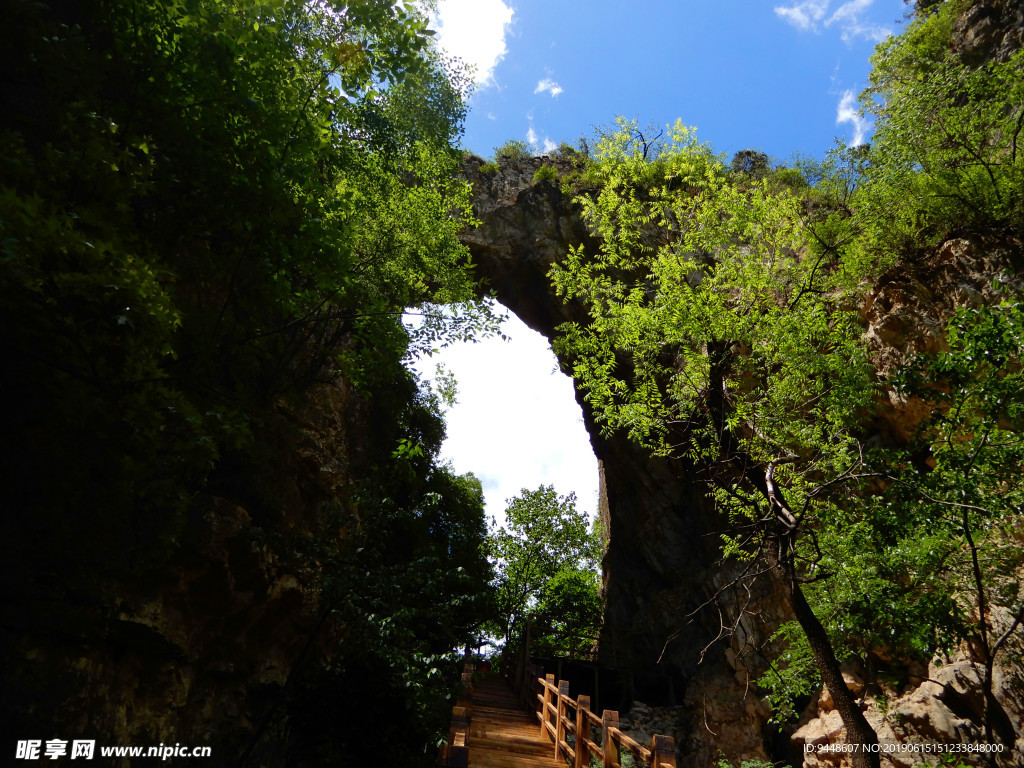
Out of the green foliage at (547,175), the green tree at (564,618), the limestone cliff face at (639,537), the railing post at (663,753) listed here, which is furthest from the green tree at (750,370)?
the green tree at (564,618)

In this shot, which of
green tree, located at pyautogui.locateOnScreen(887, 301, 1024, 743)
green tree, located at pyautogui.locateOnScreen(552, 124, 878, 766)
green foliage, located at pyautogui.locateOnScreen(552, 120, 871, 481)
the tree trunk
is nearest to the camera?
green tree, located at pyautogui.locateOnScreen(887, 301, 1024, 743)

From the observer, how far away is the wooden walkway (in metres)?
7.57

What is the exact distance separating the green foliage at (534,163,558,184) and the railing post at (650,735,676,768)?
65.1 feet

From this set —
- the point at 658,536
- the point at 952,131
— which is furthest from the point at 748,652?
the point at 952,131

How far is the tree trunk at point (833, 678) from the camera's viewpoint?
192 inches

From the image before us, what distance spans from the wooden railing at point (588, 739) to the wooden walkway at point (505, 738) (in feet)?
0.86

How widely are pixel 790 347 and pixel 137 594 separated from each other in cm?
948

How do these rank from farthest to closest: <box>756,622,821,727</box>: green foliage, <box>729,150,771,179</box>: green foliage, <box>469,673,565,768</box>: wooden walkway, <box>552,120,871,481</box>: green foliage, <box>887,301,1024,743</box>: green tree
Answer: <box>729,150,771,179</box>: green foliage, <box>756,622,821,727</box>: green foliage, <box>469,673,565,768</box>: wooden walkway, <box>552,120,871,481</box>: green foliage, <box>887,301,1024,743</box>: green tree

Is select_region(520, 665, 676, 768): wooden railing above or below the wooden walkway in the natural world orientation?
above

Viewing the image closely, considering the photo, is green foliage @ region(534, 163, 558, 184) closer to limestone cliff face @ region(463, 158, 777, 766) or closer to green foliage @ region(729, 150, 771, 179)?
limestone cliff face @ region(463, 158, 777, 766)

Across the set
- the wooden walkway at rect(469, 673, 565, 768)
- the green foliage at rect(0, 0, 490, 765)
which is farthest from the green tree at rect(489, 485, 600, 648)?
the green foliage at rect(0, 0, 490, 765)

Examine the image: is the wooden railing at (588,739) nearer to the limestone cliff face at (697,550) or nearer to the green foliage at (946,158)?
the limestone cliff face at (697,550)

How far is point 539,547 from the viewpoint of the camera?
25.8m

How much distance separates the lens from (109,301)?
366cm
